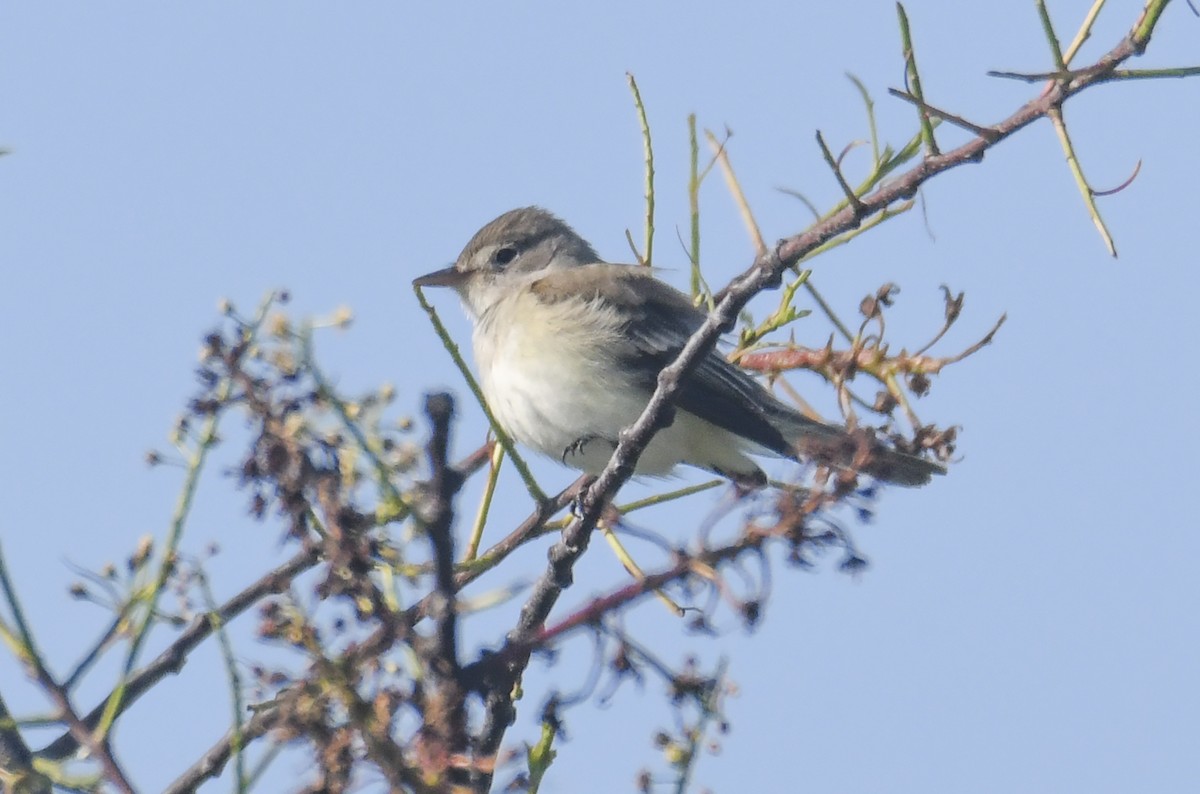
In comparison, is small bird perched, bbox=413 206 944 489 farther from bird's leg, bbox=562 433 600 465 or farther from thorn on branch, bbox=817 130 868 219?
thorn on branch, bbox=817 130 868 219

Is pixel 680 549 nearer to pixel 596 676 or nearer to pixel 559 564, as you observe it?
pixel 596 676

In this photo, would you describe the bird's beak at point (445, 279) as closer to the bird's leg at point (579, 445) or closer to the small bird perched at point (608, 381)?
the small bird perched at point (608, 381)

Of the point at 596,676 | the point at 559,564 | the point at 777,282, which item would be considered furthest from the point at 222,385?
the point at 559,564

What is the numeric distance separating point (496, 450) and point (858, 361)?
919mm

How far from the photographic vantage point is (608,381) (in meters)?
5.59

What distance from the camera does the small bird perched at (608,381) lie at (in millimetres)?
5305

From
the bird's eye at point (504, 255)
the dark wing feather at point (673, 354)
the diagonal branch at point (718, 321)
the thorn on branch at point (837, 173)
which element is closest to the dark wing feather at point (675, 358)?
the dark wing feather at point (673, 354)

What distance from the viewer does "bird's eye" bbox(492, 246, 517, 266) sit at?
698 centimetres

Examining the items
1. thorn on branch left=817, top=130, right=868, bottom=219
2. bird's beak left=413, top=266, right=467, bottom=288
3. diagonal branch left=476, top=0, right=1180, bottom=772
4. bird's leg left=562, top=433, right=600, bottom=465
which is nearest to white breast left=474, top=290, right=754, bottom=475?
bird's leg left=562, top=433, right=600, bottom=465

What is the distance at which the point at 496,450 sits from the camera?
367 centimetres

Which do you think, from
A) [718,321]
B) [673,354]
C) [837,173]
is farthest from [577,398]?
[837,173]

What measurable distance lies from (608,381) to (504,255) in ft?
5.29

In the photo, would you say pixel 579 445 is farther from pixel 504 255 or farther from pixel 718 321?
pixel 718 321

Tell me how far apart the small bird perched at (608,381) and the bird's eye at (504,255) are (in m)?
0.72
